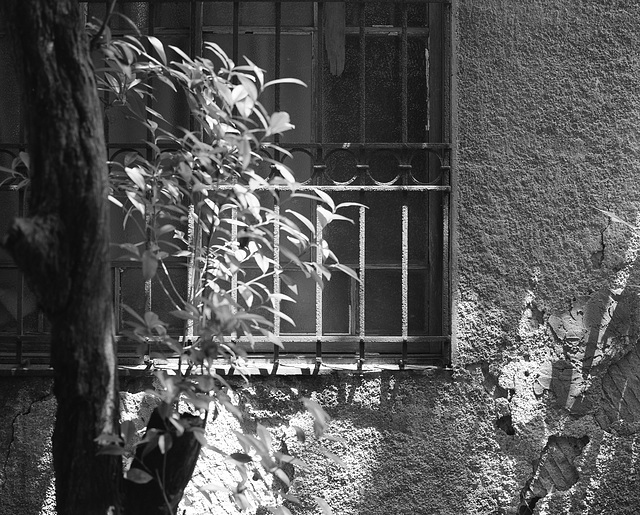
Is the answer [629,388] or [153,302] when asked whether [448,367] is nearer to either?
[629,388]

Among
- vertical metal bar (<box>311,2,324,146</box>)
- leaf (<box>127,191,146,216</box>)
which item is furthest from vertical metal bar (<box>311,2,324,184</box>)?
leaf (<box>127,191,146,216</box>)

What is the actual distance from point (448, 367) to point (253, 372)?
72 centimetres

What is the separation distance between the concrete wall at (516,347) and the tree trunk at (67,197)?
1051 millimetres

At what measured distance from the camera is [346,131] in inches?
118

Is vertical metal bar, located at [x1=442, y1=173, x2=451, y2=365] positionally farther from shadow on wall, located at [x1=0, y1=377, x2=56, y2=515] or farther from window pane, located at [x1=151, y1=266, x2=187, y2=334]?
shadow on wall, located at [x1=0, y1=377, x2=56, y2=515]

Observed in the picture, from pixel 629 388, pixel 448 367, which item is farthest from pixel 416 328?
pixel 629 388

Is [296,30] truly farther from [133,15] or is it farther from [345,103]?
[133,15]

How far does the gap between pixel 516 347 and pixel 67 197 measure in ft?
5.86

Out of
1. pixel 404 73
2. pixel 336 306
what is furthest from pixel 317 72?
pixel 336 306

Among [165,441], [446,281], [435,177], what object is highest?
[435,177]

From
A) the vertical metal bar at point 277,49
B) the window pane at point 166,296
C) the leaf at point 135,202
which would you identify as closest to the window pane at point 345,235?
the vertical metal bar at point 277,49

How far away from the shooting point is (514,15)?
2846 millimetres

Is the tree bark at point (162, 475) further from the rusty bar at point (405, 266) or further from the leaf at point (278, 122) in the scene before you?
the rusty bar at point (405, 266)

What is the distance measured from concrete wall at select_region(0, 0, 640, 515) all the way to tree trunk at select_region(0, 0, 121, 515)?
3.45 feet
